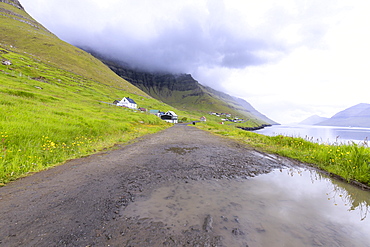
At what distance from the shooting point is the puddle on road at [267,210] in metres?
2.76

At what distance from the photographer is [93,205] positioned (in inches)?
139

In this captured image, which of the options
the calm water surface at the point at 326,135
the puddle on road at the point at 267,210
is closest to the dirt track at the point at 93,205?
the puddle on road at the point at 267,210

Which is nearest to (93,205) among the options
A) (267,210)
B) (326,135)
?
(267,210)

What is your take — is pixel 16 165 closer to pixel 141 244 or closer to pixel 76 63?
pixel 141 244

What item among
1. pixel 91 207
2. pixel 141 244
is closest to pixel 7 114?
pixel 91 207

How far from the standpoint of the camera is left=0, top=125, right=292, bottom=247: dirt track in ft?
8.23

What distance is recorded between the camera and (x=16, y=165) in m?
5.58

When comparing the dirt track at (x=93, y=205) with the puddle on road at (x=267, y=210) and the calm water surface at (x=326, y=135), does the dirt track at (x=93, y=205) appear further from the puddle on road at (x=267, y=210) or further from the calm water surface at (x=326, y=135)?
the calm water surface at (x=326, y=135)

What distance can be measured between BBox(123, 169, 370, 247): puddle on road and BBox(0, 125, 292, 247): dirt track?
29 centimetres

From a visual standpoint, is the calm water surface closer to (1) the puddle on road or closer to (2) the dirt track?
(1) the puddle on road

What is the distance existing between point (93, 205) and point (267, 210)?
4224 mm

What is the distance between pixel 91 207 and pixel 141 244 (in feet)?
5.93

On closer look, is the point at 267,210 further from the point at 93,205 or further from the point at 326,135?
the point at 326,135

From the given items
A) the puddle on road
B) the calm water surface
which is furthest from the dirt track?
the calm water surface
